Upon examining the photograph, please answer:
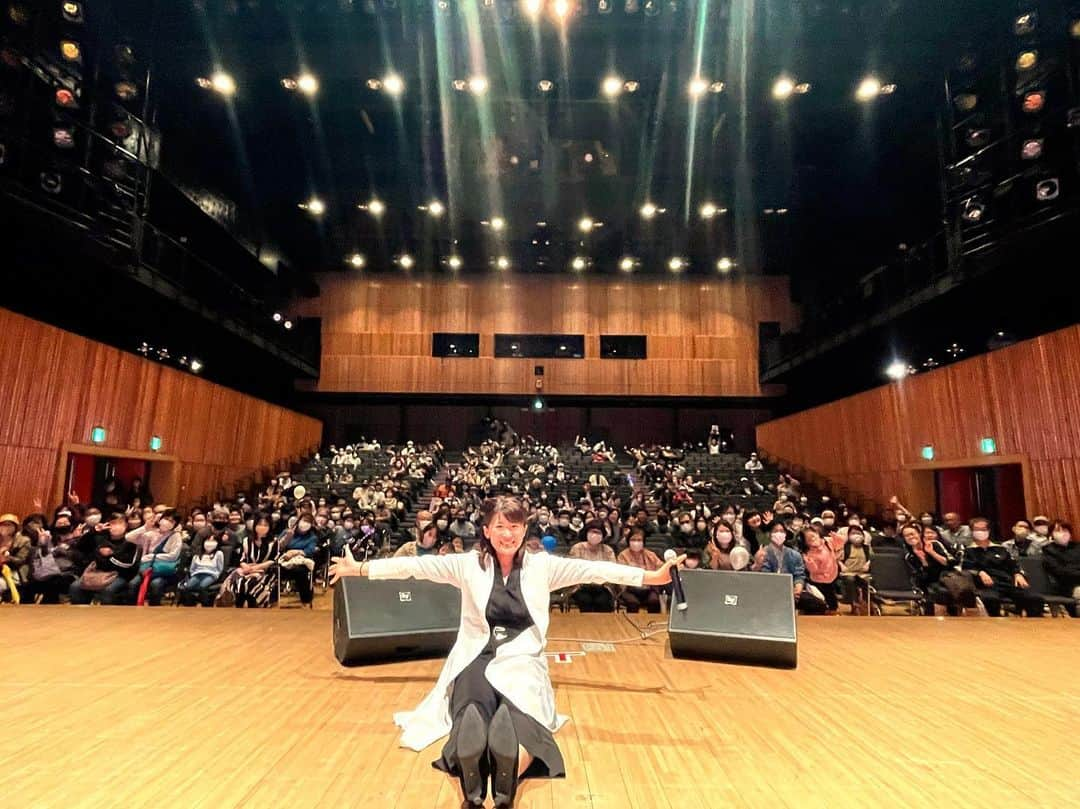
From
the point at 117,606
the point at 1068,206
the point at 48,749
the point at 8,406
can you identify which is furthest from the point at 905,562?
the point at 8,406

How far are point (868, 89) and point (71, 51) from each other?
1184cm

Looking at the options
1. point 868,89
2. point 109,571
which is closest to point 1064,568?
point 868,89

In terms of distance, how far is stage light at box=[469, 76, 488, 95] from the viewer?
30.7 ft

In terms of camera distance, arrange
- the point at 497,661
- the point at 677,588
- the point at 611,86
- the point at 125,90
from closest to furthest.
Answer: the point at 497,661 < the point at 677,588 < the point at 125,90 < the point at 611,86

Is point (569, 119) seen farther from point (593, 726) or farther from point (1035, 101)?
point (593, 726)

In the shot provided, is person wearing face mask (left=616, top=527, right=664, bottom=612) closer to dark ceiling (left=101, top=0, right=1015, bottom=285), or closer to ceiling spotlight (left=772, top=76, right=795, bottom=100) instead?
dark ceiling (left=101, top=0, right=1015, bottom=285)

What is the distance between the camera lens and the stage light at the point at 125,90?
30.0ft

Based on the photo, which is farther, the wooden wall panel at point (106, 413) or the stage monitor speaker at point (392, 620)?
the wooden wall panel at point (106, 413)

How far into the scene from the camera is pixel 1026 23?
7.92 meters

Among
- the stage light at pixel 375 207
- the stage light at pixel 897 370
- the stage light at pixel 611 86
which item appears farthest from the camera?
the stage light at pixel 375 207

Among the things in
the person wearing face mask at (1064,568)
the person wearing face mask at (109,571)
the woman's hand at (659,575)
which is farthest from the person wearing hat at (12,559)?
the person wearing face mask at (1064,568)

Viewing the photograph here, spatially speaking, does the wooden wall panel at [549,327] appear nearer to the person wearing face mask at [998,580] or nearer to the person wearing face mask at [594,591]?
the person wearing face mask at [998,580]

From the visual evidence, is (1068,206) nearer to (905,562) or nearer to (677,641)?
(905,562)

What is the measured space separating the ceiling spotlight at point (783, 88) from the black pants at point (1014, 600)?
301 inches
